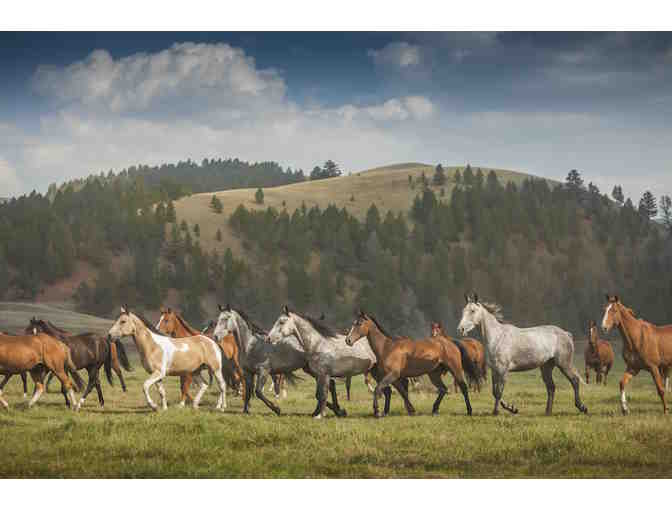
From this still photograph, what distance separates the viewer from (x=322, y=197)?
135 meters

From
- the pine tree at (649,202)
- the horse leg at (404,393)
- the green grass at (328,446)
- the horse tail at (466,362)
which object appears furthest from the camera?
the horse tail at (466,362)

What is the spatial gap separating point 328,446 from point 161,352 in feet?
17.1

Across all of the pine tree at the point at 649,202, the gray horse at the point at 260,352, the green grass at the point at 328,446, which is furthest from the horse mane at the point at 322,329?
the pine tree at the point at 649,202

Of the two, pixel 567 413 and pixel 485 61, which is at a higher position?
pixel 485 61

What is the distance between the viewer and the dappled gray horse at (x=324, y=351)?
16.4m

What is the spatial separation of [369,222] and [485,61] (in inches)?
2861

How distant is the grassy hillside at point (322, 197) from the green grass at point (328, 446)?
261 feet

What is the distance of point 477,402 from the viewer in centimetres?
2012

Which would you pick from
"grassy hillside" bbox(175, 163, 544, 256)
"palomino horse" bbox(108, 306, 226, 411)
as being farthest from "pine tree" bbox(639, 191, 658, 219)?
"grassy hillside" bbox(175, 163, 544, 256)

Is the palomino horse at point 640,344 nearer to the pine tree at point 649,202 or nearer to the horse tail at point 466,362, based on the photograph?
the pine tree at point 649,202

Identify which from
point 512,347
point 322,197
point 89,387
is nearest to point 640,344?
point 512,347

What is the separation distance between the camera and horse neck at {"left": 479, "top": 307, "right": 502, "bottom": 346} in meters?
16.7

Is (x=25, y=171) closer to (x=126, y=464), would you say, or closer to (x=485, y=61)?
(x=126, y=464)

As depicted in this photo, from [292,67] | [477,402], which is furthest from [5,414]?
[477,402]
